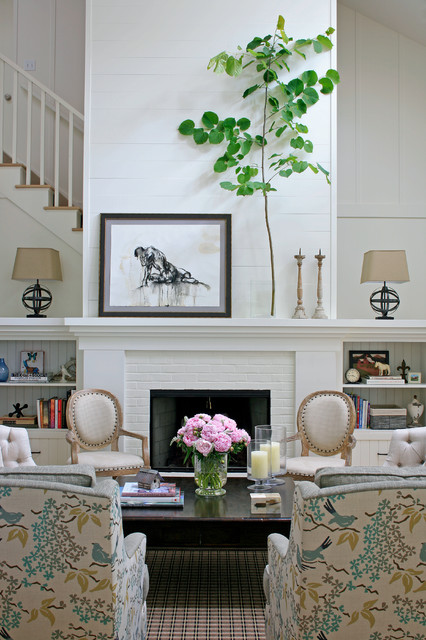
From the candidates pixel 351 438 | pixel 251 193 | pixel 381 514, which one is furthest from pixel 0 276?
pixel 381 514

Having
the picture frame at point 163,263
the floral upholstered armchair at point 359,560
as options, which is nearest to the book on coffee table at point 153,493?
the floral upholstered armchair at point 359,560

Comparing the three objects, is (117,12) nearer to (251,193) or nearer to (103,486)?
(251,193)

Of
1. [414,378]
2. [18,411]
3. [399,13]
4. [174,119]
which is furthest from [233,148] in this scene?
[18,411]

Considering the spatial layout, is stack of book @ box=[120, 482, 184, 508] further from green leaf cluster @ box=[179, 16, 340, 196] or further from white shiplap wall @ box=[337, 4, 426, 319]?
white shiplap wall @ box=[337, 4, 426, 319]

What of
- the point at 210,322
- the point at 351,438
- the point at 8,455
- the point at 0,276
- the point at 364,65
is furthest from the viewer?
the point at 364,65

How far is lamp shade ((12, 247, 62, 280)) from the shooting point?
4.46m

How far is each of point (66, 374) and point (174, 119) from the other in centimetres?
220

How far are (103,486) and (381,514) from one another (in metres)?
0.86

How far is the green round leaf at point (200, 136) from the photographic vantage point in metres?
4.31

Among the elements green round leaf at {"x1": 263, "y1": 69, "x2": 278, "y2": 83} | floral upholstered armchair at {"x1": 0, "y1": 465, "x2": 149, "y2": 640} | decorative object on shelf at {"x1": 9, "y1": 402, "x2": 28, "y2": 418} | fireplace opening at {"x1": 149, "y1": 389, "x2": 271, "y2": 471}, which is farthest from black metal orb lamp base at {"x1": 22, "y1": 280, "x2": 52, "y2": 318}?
floral upholstered armchair at {"x1": 0, "y1": 465, "x2": 149, "y2": 640}

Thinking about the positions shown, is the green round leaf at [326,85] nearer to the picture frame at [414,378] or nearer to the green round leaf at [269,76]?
the green round leaf at [269,76]

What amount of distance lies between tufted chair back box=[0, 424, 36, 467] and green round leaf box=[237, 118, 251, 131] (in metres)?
2.75

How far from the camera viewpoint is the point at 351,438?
12.9 ft

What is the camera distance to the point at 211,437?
114 inches
